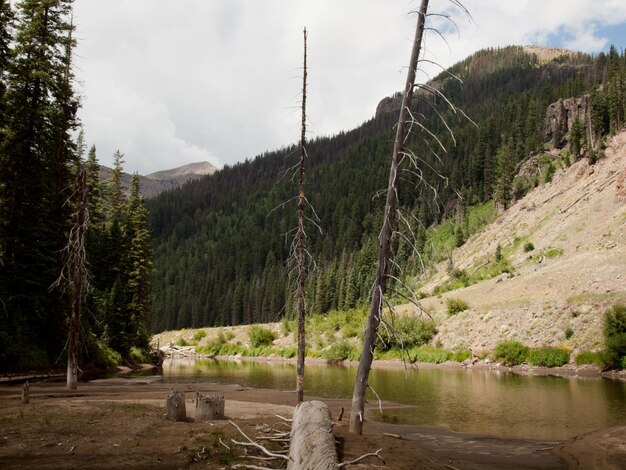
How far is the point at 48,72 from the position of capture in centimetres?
3266

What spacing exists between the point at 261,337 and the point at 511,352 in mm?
54354

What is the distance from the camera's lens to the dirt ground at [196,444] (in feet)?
34.3

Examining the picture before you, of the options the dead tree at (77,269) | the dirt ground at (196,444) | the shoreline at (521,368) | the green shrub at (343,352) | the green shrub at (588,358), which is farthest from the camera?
the green shrub at (343,352)

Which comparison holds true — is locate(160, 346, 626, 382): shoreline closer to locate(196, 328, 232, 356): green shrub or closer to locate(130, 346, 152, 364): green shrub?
locate(130, 346, 152, 364): green shrub

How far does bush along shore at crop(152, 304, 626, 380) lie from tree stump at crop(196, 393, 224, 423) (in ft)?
18.5

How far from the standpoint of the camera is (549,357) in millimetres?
41688

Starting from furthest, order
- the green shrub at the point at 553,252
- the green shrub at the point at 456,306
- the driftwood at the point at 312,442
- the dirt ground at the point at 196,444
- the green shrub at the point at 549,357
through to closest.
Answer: the green shrub at the point at 553,252
the green shrub at the point at 456,306
the green shrub at the point at 549,357
the dirt ground at the point at 196,444
the driftwood at the point at 312,442

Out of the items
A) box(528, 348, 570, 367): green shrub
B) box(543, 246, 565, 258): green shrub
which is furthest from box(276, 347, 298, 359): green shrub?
box(528, 348, 570, 367): green shrub

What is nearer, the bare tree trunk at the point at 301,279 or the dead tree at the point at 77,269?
the bare tree trunk at the point at 301,279

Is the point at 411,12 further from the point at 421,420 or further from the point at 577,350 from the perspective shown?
the point at 577,350

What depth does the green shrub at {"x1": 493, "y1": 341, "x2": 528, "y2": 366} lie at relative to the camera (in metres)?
44.6

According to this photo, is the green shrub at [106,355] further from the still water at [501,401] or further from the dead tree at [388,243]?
the dead tree at [388,243]

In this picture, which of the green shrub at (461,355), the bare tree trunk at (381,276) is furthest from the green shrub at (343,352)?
the bare tree trunk at (381,276)

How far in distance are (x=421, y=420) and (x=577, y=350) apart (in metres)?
27.1
